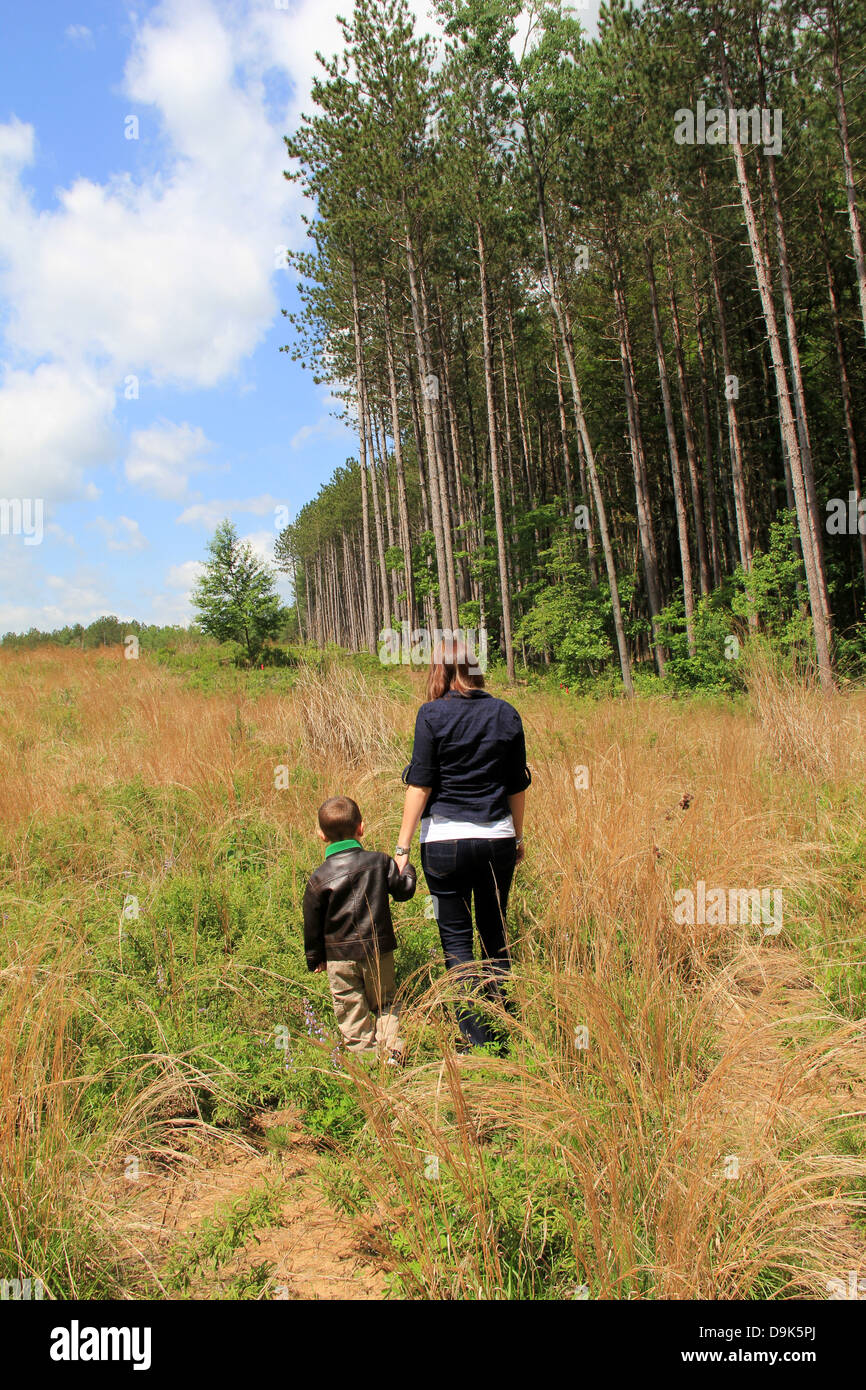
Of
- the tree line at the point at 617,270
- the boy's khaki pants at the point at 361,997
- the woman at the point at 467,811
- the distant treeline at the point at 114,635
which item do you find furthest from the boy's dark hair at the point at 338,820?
the distant treeline at the point at 114,635

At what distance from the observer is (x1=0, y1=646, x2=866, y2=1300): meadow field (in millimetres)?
1856

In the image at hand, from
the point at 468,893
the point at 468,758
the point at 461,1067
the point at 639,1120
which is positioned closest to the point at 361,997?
the point at 468,893

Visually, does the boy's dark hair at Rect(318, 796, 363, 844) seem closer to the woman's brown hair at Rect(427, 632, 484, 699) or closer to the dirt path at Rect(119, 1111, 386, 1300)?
the woman's brown hair at Rect(427, 632, 484, 699)

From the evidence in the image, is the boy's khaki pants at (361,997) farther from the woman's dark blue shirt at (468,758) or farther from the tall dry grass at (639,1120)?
the woman's dark blue shirt at (468,758)

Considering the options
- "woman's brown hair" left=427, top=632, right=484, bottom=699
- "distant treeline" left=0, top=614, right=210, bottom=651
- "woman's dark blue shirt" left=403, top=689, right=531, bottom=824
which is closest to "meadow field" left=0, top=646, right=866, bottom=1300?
"woman's dark blue shirt" left=403, top=689, right=531, bottom=824

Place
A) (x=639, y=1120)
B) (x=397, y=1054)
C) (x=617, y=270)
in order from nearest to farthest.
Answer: (x=639, y=1120) < (x=397, y=1054) < (x=617, y=270)

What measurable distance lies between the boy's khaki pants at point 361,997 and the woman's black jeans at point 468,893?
0.32 meters

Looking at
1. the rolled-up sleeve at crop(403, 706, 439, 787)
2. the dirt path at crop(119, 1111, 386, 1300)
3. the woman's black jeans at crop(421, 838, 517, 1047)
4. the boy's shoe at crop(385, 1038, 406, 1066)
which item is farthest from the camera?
the rolled-up sleeve at crop(403, 706, 439, 787)

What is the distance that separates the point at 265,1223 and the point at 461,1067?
737 millimetres

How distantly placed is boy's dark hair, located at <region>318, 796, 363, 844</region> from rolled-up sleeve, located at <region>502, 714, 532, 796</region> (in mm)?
717

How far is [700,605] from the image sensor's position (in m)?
19.0

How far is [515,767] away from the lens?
3.12m

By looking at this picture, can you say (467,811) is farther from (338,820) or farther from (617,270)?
(617,270)

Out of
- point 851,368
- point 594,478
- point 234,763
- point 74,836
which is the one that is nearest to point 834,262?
point 851,368
